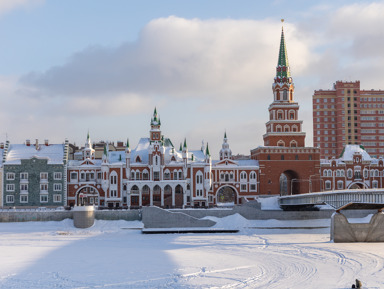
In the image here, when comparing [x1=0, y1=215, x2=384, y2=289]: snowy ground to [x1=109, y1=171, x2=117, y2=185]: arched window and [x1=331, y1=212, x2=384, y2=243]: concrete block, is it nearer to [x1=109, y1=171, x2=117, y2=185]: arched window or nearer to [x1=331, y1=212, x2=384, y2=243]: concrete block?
[x1=331, y1=212, x2=384, y2=243]: concrete block

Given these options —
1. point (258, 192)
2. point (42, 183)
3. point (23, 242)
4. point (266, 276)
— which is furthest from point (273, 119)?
point (266, 276)

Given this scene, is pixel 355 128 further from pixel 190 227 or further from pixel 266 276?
pixel 266 276

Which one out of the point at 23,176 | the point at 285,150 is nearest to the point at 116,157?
the point at 23,176

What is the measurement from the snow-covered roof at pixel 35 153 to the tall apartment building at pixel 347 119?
298ft

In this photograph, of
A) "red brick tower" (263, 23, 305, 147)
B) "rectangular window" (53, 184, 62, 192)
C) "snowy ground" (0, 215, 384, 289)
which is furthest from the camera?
"red brick tower" (263, 23, 305, 147)

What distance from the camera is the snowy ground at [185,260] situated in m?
44.0

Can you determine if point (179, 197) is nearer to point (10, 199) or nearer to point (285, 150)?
point (285, 150)

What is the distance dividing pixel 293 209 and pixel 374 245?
116 feet

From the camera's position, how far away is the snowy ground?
144 feet

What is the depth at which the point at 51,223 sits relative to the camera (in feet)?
316

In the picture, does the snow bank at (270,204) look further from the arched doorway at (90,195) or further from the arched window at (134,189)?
the arched doorway at (90,195)

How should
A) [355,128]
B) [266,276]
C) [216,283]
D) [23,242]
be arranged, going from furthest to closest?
[355,128] → [23,242] → [266,276] → [216,283]

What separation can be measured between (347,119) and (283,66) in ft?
211

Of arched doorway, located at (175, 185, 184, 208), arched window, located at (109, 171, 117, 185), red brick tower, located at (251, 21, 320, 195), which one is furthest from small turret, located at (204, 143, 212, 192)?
arched window, located at (109, 171, 117, 185)
